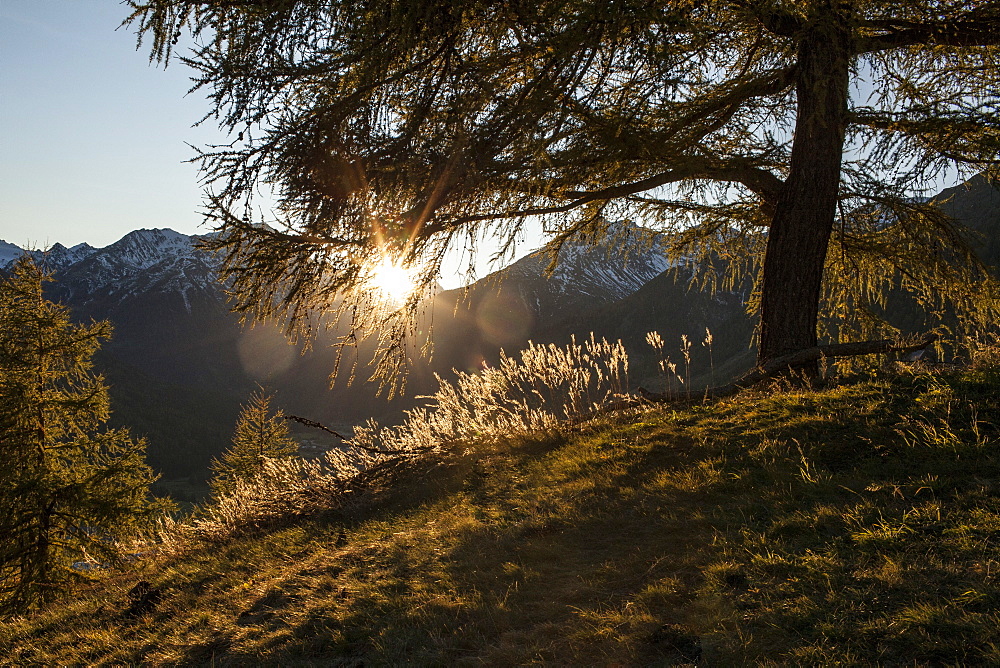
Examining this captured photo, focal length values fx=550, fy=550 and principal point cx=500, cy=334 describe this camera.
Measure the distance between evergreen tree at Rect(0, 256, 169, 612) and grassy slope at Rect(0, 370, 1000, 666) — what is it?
296 inches

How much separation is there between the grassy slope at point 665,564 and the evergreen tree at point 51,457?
7.52m

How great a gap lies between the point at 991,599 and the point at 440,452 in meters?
6.46

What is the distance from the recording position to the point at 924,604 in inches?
90.0

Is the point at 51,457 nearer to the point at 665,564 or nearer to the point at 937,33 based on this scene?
the point at 665,564

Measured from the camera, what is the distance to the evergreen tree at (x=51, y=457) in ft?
40.0

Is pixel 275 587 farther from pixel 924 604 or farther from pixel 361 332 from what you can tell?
pixel 924 604

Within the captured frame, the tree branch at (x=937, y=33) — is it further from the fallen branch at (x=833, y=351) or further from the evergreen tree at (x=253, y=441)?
the evergreen tree at (x=253, y=441)

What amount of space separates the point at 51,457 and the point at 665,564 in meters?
15.3

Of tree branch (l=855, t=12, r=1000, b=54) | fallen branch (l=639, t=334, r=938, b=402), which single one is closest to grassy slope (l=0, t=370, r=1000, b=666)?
fallen branch (l=639, t=334, r=938, b=402)

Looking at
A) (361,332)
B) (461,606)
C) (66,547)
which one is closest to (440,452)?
(361,332)

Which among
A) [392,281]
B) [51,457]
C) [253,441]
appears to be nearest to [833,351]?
[392,281]

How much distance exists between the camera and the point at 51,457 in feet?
43.1

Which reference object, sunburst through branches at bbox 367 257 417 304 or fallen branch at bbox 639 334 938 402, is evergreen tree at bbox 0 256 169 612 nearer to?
sunburst through branches at bbox 367 257 417 304

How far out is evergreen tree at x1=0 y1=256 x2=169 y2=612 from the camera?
12195 millimetres
